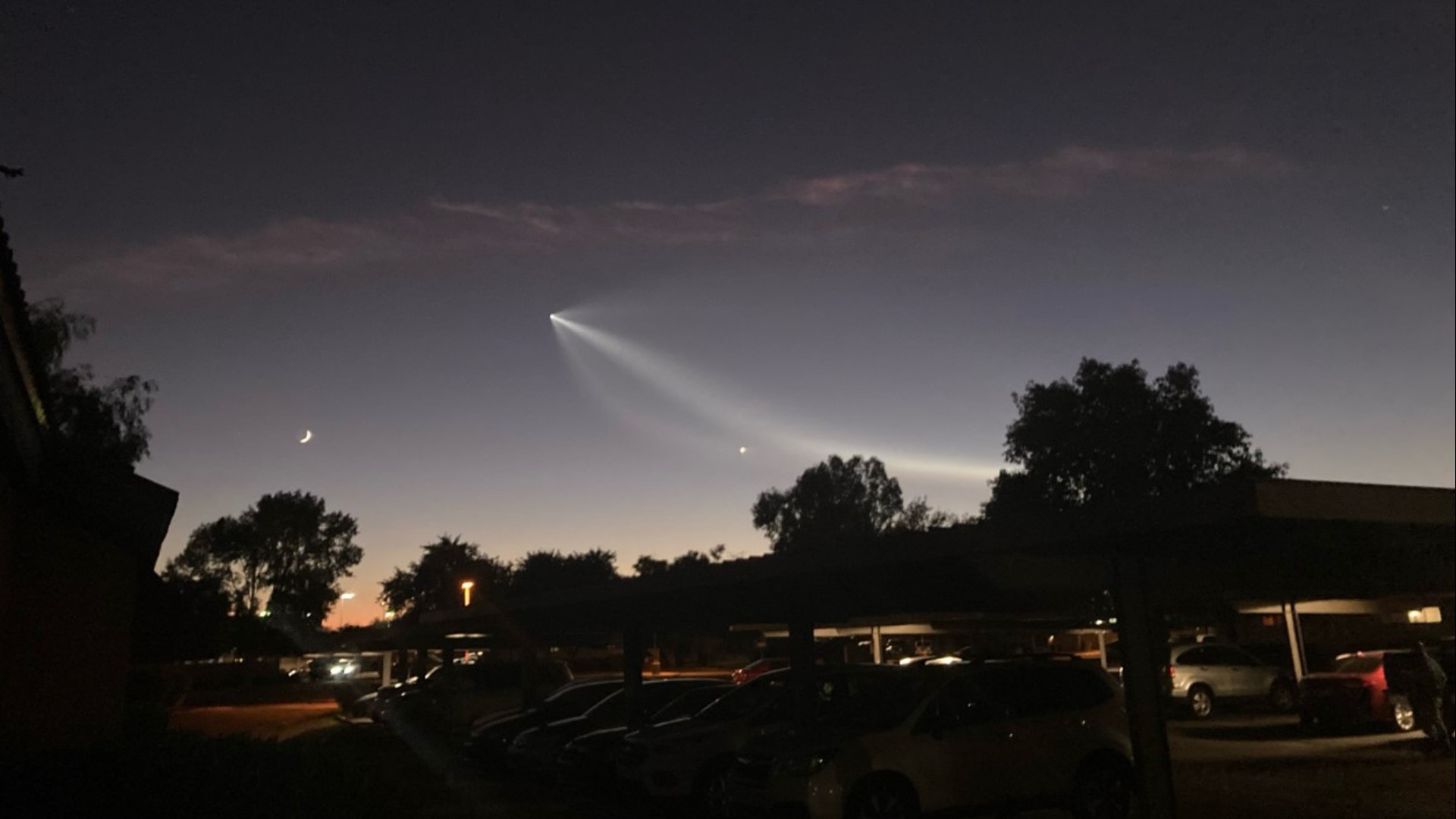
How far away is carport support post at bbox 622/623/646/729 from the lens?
17.0m

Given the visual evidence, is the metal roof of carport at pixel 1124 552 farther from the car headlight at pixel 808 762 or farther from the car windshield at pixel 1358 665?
the car headlight at pixel 808 762

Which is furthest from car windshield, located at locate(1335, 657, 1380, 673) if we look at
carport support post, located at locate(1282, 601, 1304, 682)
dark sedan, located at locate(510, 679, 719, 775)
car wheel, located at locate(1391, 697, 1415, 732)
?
dark sedan, located at locate(510, 679, 719, 775)

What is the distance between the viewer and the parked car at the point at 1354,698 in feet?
66.2

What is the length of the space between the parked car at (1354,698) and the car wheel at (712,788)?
13.8m

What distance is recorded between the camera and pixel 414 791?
15.0 m

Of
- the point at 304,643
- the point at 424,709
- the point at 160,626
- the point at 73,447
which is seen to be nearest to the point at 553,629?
the point at 424,709

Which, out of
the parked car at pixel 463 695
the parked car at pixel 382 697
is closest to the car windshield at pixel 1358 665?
the parked car at pixel 463 695

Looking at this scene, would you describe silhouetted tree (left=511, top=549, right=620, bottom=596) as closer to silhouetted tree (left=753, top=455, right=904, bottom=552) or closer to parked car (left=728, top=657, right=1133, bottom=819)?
silhouetted tree (left=753, top=455, right=904, bottom=552)

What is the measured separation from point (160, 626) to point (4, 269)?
271 inches

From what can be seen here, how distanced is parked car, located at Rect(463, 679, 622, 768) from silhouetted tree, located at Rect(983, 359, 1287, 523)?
3253cm

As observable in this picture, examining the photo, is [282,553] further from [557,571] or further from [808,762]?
[808,762]

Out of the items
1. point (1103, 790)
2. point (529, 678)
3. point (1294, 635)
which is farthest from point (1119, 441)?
point (1103, 790)

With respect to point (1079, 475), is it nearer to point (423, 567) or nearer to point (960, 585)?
point (960, 585)

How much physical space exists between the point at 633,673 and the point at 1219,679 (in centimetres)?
1429
